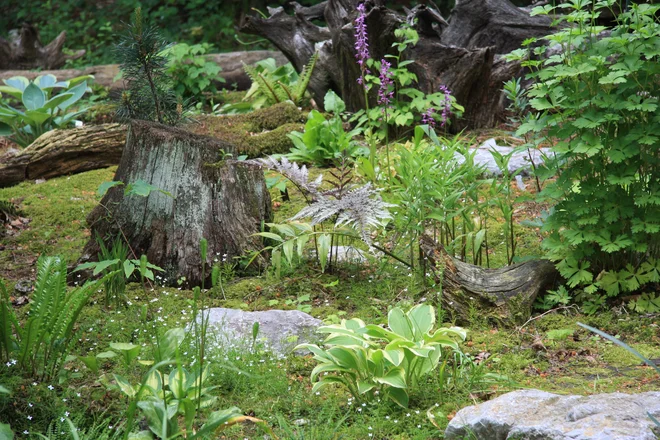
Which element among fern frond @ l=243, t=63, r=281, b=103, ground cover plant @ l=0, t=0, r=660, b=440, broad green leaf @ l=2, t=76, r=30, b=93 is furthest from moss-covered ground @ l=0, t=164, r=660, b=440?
fern frond @ l=243, t=63, r=281, b=103

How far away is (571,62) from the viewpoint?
11.8 ft

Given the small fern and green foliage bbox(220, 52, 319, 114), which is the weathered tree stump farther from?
the small fern

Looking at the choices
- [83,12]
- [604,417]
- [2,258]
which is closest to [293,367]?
[604,417]

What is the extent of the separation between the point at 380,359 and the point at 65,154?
16.9 ft

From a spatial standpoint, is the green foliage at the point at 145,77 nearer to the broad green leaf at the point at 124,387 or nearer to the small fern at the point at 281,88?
the broad green leaf at the point at 124,387

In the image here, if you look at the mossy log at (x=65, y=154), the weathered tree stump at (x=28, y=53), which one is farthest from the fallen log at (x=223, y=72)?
the mossy log at (x=65, y=154)

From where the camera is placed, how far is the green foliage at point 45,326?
2.91 m

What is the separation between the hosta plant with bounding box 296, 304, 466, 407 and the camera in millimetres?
2859

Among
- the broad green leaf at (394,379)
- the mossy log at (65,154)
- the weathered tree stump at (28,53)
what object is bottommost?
the broad green leaf at (394,379)

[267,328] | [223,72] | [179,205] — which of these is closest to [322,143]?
[179,205]

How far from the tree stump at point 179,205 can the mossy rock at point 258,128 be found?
8.35ft

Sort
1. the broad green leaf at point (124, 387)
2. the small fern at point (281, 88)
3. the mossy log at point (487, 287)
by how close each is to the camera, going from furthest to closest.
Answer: the small fern at point (281, 88)
the mossy log at point (487, 287)
the broad green leaf at point (124, 387)

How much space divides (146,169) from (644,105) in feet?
9.54

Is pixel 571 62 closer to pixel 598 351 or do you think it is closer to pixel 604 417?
pixel 598 351
